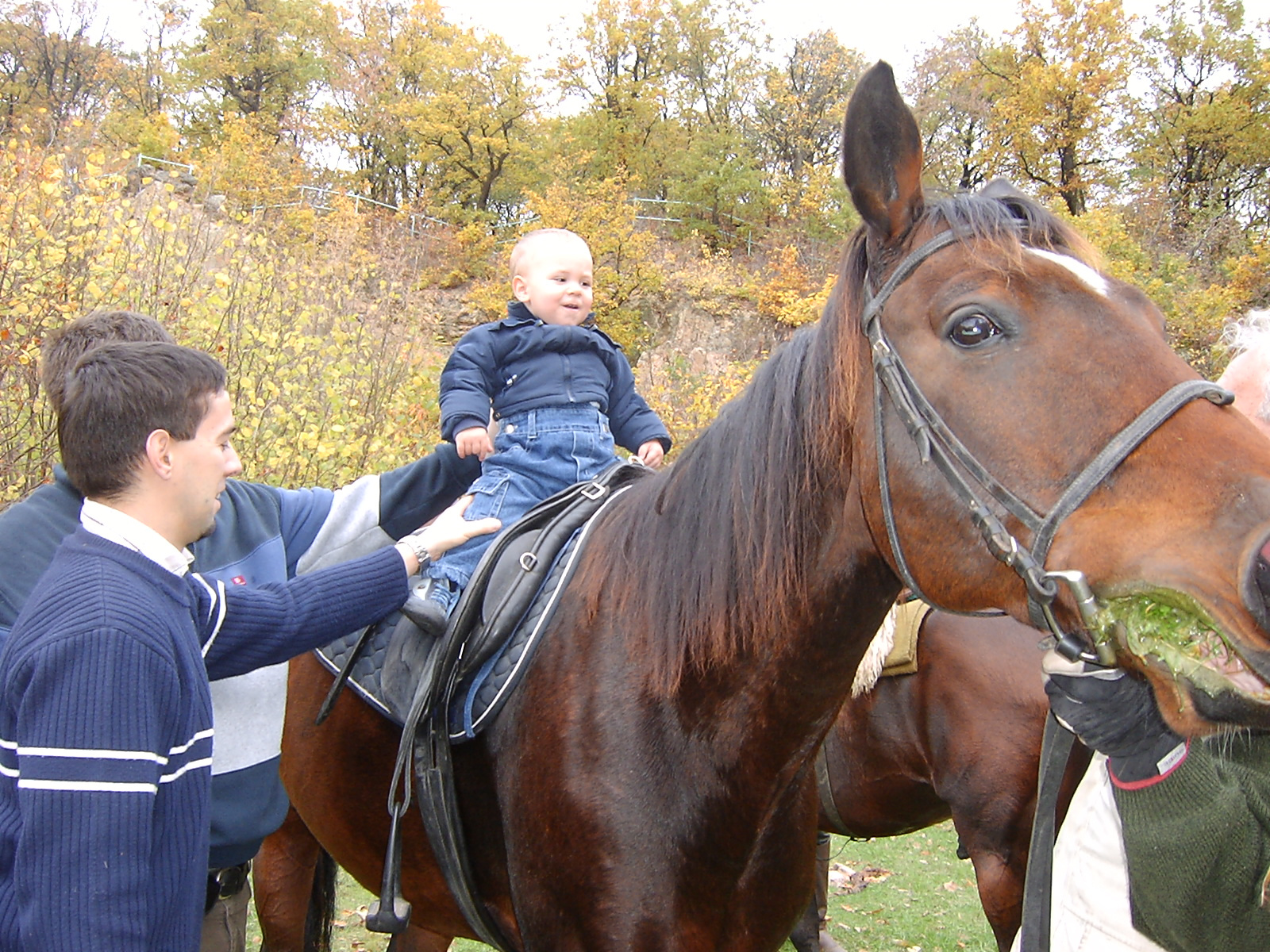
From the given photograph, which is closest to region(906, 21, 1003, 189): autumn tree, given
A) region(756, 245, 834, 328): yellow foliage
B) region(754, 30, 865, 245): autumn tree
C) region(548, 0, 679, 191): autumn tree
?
region(754, 30, 865, 245): autumn tree

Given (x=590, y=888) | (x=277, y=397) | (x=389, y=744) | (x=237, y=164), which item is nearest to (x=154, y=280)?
(x=277, y=397)

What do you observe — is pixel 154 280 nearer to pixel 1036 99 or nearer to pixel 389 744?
pixel 389 744

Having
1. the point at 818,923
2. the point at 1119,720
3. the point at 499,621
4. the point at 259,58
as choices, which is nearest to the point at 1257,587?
the point at 1119,720

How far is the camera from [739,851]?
1.88 meters

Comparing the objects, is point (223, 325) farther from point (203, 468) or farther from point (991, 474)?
point (991, 474)

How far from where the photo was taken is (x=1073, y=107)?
24109 mm

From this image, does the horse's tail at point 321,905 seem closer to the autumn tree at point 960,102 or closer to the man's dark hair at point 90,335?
the man's dark hair at point 90,335

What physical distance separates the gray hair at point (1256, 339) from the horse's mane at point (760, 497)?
0.61 m

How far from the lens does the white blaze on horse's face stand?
1.42 m

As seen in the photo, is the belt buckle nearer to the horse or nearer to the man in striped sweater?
the man in striped sweater

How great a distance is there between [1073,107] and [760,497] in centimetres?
2717

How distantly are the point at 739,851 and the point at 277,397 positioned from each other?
635 centimetres

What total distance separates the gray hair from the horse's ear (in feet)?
2.81

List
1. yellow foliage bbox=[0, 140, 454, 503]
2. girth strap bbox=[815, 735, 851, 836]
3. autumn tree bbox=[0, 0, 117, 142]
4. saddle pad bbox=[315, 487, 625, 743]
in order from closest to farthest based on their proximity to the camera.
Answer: saddle pad bbox=[315, 487, 625, 743] < girth strap bbox=[815, 735, 851, 836] < yellow foliage bbox=[0, 140, 454, 503] < autumn tree bbox=[0, 0, 117, 142]
